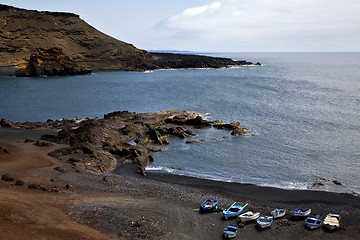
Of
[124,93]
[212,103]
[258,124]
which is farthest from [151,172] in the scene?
[124,93]

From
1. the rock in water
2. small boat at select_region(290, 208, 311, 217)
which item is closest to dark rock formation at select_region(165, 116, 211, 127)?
small boat at select_region(290, 208, 311, 217)

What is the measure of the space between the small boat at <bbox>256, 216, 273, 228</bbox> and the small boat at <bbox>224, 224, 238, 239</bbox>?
6.52 feet

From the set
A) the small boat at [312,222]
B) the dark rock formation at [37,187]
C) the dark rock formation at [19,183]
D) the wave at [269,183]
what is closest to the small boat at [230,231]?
the small boat at [312,222]

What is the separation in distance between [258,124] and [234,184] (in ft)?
85.7

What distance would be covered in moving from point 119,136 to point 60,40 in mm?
140188

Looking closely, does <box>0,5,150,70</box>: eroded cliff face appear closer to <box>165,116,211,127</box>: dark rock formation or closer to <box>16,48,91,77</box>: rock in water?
<box>16,48,91,77</box>: rock in water

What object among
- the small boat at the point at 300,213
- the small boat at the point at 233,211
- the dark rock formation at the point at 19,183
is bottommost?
the small boat at the point at 300,213

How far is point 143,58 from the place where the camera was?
18325 cm

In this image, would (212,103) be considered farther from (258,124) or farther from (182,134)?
(182,134)

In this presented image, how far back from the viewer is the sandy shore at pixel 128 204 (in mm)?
20812

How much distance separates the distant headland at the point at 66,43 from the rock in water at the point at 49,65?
197 cm

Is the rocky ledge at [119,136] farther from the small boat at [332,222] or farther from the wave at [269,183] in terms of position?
the small boat at [332,222]

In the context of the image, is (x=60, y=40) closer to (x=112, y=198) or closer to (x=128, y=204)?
(x=112, y=198)

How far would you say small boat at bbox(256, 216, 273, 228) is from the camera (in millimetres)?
22564
